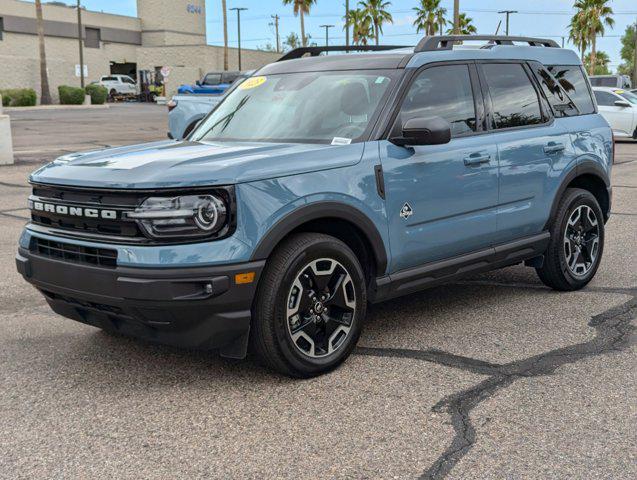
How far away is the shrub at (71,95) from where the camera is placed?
52138 millimetres

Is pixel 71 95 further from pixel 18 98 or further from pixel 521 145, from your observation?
pixel 521 145

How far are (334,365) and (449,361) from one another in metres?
0.72

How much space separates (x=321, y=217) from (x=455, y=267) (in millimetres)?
1279

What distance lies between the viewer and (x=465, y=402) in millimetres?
4141

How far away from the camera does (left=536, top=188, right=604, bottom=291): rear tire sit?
6199 millimetres

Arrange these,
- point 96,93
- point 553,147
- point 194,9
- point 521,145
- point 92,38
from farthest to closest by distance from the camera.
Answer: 1. point 194,9
2. point 92,38
3. point 96,93
4. point 553,147
5. point 521,145

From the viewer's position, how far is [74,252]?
4270 millimetres

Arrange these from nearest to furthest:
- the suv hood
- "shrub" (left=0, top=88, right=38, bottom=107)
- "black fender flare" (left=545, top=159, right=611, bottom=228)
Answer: the suv hood → "black fender flare" (left=545, top=159, right=611, bottom=228) → "shrub" (left=0, top=88, right=38, bottom=107)

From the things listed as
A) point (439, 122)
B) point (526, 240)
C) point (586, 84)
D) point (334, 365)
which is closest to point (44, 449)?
point (334, 365)

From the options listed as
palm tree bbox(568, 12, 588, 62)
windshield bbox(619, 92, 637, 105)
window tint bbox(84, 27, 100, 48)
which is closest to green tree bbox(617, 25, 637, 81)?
palm tree bbox(568, 12, 588, 62)

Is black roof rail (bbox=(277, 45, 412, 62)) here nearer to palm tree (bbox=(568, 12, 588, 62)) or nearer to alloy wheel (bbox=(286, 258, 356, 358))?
alloy wheel (bbox=(286, 258, 356, 358))

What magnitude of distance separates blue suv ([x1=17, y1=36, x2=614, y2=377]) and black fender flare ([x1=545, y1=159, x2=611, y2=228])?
2 centimetres

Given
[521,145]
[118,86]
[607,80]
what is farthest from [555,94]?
[118,86]

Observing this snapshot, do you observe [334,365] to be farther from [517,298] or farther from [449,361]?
[517,298]
